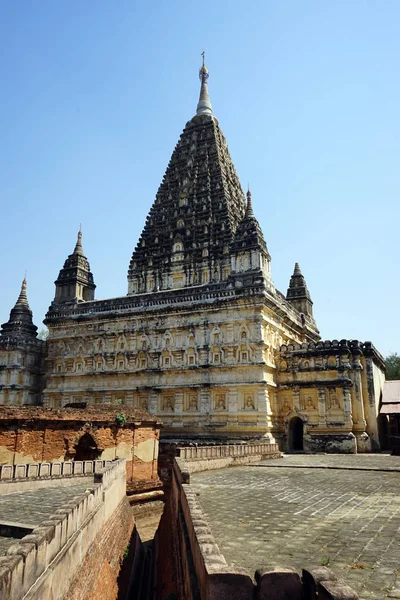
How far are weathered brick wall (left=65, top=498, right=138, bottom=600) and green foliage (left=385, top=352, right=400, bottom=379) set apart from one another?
5417 centimetres

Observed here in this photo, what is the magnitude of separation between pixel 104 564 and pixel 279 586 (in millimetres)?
7437

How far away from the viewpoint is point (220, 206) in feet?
135

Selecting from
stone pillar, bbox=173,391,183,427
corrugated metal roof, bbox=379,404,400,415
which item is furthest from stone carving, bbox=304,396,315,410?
stone pillar, bbox=173,391,183,427

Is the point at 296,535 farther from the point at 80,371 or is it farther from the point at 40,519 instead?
the point at 80,371

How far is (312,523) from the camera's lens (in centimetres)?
860

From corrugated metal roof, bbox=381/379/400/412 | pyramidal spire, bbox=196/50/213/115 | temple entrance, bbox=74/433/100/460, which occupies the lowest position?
temple entrance, bbox=74/433/100/460

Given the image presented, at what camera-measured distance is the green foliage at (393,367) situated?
204 feet

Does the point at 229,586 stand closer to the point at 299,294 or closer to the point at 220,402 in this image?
the point at 220,402

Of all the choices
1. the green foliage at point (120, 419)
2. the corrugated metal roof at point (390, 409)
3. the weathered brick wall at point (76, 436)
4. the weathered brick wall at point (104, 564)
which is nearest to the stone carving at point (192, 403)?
the weathered brick wall at point (76, 436)

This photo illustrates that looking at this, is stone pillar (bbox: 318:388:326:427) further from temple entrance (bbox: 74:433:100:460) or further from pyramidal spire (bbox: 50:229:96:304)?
pyramidal spire (bbox: 50:229:96:304)

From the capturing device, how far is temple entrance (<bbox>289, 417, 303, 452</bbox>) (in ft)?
111

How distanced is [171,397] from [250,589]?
3106 cm

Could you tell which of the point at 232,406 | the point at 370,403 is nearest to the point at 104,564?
the point at 232,406

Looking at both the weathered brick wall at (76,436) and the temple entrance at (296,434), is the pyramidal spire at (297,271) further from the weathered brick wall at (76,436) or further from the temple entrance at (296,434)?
the weathered brick wall at (76,436)
